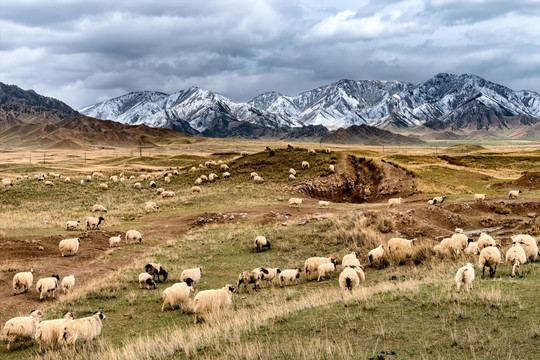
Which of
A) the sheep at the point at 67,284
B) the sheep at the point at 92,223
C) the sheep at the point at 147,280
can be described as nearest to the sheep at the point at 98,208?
the sheep at the point at 92,223

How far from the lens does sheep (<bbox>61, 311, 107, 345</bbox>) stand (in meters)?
10.9

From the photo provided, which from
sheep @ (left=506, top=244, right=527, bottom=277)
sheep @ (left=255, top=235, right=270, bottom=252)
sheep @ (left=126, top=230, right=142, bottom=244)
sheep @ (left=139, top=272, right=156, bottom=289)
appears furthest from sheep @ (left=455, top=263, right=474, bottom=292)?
sheep @ (left=126, top=230, right=142, bottom=244)

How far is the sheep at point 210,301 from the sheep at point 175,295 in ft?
5.14

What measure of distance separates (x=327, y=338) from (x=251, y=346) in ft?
5.31

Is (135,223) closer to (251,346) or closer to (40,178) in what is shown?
(251,346)

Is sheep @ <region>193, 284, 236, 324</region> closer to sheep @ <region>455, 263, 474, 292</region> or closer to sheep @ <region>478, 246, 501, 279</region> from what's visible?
sheep @ <region>455, 263, 474, 292</region>

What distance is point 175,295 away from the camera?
1445cm

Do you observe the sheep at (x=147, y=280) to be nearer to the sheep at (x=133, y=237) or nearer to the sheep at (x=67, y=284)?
the sheep at (x=67, y=284)

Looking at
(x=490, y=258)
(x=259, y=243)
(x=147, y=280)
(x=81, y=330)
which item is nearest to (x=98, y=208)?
(x=259, y=243)

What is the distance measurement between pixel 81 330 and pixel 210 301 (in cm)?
367

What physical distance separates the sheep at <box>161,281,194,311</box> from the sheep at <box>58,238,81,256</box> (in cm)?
1104

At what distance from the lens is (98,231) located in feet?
95.1

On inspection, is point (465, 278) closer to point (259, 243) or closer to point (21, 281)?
point (259, 243)

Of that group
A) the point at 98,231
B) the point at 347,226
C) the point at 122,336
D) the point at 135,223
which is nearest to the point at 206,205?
the point at 135,223
